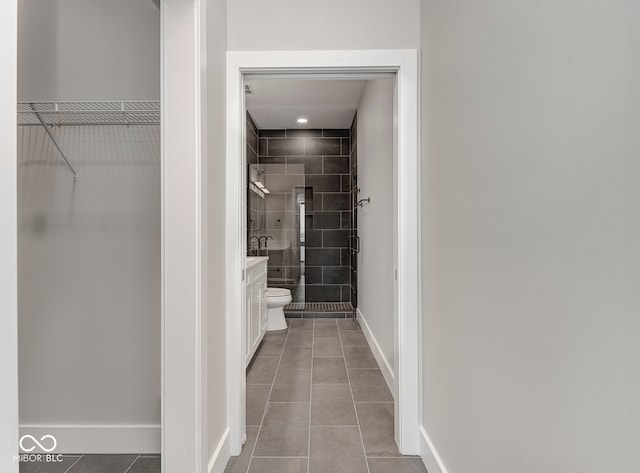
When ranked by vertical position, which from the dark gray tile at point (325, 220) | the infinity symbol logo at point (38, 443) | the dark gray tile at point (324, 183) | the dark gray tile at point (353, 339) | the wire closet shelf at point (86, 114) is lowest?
the dark gray tile at point (353, 339)

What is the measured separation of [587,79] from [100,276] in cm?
223

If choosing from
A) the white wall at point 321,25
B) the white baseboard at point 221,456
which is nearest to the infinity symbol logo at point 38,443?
the white baseboard at point 221,456

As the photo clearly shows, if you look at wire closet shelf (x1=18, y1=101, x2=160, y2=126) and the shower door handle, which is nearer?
wire closet shelf (x1=18, y1=101, x2=160, y2=126)

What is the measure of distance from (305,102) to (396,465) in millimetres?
3958

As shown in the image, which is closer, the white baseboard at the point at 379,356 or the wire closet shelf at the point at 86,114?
the wire closet shelf at the point at 86,114

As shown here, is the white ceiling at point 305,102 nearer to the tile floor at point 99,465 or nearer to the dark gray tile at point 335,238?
the dark gray tile at point 335,238

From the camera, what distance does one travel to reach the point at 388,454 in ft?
6.32

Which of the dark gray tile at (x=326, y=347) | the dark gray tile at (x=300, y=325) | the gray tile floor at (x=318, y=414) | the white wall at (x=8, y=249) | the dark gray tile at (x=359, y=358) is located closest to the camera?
the white wall at (x=8, y=249)

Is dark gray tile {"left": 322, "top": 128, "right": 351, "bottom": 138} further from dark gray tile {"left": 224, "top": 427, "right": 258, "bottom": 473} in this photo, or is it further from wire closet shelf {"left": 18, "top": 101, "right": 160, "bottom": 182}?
dark gray tile {"left": 224, "top": 427, "right": 258, "bottom": 473}

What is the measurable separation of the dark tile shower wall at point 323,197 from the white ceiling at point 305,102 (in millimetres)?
211

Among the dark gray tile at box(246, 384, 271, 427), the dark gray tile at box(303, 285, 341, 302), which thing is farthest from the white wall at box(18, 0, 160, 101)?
the dark gray tile at box(303, 285, 341, 302)

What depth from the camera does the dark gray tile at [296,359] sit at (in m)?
3.20

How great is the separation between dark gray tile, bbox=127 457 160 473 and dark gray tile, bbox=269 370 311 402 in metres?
0.87

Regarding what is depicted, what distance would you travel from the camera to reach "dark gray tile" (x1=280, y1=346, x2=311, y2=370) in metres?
3.20
